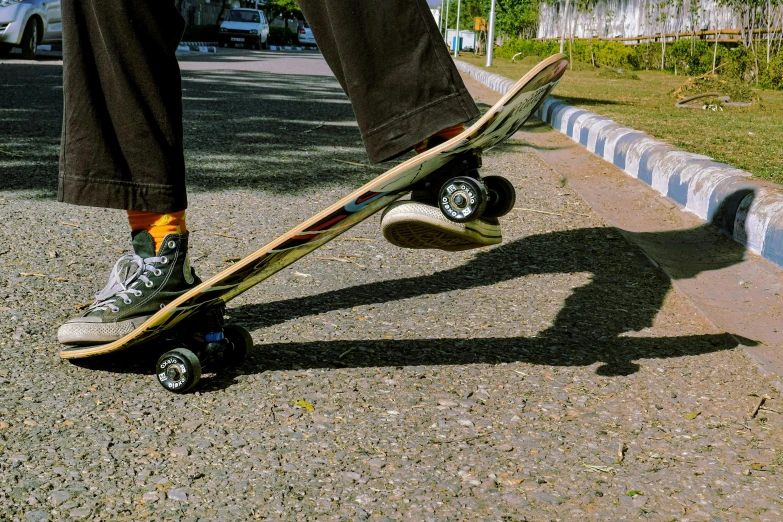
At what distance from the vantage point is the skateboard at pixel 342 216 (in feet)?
6.05

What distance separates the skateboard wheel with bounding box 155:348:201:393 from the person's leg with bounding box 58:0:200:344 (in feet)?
0.55

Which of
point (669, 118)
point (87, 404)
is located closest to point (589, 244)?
point (87, 404)

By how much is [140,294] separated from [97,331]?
12cm

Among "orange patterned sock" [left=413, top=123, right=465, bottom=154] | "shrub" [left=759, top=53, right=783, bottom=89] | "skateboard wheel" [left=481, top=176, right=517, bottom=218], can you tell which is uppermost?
"shrub" [left=759, top=53, right=783, bottom=89]

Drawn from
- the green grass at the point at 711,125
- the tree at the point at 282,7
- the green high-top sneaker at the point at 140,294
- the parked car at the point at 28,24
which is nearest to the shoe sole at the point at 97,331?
the green high-top sneaker at the point at 140,294

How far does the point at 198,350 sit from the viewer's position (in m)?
1.99

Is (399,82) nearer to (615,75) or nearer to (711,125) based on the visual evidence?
(711,125)

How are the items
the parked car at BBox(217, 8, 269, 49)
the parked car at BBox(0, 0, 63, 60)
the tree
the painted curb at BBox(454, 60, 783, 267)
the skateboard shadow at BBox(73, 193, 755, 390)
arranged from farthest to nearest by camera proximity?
the tree → the parked car at BBox(217, 8, 269, 49) → the parked car at BBox(0, 0, 63, 60) → the painted curb at BBox(454, 60, 783, 267) → the skateboard shadow at BBox(73, 193, 755, 390)

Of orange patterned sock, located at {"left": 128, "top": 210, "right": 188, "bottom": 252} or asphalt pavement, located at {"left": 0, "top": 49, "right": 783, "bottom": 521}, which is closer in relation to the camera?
asphalt pavement, located at {"left": 0, "top": 49, "right": 783, "bottom": 521}

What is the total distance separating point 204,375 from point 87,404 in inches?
10.9

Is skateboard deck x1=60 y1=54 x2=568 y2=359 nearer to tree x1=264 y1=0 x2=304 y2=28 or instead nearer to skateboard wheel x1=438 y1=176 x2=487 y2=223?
skateboard wheel x1=438 y1=176 x2=487 y2=223

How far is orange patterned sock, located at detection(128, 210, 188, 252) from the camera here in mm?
2021

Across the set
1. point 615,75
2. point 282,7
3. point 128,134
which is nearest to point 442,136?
point 128,134

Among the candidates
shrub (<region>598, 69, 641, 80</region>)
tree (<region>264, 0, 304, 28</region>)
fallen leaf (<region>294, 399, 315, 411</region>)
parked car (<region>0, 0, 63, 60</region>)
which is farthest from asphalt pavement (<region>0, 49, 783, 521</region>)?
tree (<region>264, 0, 304, 28</region>)
